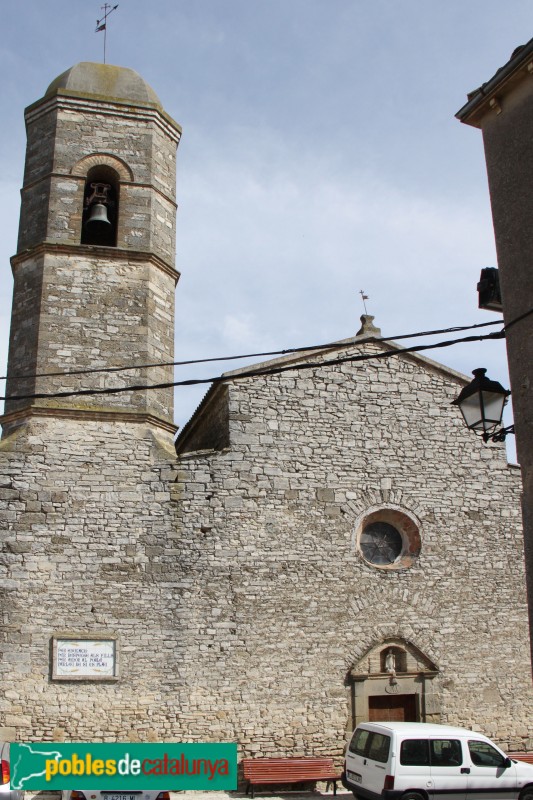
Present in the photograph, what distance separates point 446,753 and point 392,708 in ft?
7.73

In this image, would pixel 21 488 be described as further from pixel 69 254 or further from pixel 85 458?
pixel 69 254

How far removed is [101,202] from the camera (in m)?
13.3

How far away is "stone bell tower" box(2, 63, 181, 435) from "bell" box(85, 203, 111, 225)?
0.03m

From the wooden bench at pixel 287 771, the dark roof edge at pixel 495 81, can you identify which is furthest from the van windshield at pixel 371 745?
the dark roof edge at pixel 495 81

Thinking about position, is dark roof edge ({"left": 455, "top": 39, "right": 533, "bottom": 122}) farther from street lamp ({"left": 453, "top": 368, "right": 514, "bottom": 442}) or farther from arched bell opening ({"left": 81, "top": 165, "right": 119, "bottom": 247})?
arched bell opening ({"left": 81, "top": 165, "right": 119, "bottom": 247})

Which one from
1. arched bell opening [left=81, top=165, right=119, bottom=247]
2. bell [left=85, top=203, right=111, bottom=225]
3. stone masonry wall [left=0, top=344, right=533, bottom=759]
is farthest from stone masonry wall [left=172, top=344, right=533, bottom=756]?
arched bell opening [left=81, top=165, right=119, bottom=247]

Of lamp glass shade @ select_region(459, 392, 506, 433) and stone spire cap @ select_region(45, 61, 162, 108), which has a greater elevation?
stone spire cap @ select_region(45, 61, 162, 108)

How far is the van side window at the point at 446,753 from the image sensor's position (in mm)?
9297

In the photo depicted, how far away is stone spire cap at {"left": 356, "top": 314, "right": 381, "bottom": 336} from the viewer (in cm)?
1361

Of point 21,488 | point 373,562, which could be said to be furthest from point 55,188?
point 373,562

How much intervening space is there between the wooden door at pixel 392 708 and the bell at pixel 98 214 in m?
8.39

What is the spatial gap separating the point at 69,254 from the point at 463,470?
286 inches

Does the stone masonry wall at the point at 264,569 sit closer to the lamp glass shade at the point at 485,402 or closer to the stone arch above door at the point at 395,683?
the stone arch above door at the point at 395,683

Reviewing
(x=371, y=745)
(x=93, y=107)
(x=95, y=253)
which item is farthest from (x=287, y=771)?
(x=93, y=107)
